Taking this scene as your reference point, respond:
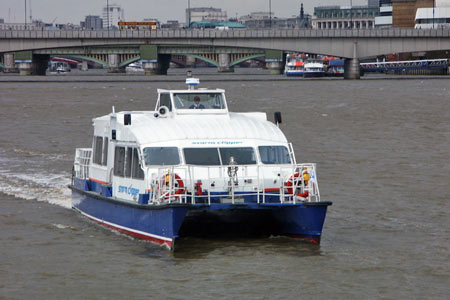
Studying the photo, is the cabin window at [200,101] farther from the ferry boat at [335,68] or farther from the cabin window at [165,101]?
the ferry boat at [335,68]

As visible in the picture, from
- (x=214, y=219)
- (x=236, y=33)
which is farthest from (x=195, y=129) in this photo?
(x=236, y=33)

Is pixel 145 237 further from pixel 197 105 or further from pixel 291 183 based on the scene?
pixel 197 105

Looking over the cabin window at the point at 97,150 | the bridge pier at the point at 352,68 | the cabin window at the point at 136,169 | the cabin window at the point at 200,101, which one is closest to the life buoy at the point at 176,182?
the cabin window at the point at 136,169

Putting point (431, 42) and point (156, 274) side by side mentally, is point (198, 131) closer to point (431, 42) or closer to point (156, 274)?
point (156, 274)

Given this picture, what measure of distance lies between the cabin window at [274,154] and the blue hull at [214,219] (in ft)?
4.92

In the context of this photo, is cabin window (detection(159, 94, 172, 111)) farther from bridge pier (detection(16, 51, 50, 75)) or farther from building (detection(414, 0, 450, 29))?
building (detection(414, 0, 450, 29))

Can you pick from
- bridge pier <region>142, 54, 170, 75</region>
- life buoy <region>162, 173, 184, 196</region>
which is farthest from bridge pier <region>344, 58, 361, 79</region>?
life buoy <region>162, 173, 184, 196</region>

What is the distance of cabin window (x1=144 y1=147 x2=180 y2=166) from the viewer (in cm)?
2178

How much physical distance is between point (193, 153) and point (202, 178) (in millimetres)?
796

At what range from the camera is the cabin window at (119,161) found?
76.0 feet

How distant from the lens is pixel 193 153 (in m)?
22.0

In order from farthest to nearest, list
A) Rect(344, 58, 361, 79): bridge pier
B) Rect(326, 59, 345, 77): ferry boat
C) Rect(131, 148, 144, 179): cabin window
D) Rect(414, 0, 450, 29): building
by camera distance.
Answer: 1. Rect(414, 0, 450, 29): building
2. Rect(326, 59, 345, 77): ferry boat
3. Rect(344, 58, 361, 79): bridge pier
4. Rect(131, 148, 144, 179): cabin window

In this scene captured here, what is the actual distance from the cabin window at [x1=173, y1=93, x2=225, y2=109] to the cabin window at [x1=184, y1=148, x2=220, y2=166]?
211 centimetres

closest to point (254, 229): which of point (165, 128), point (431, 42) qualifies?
point (165, 128)
